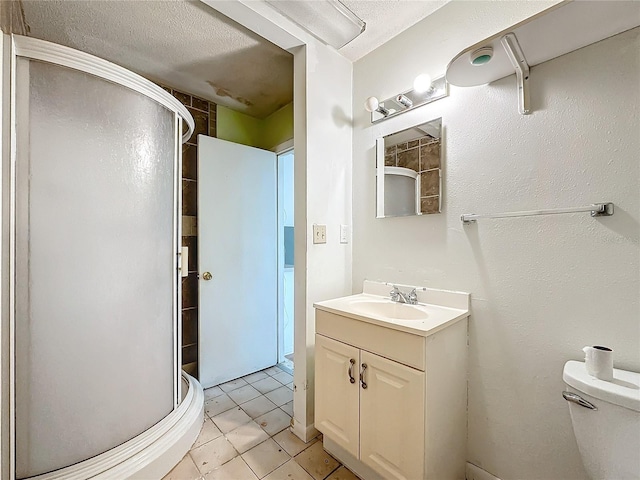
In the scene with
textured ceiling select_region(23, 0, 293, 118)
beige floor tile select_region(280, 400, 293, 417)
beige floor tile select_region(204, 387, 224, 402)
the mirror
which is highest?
textured ceiling select_region(23, 0, 293, 118)

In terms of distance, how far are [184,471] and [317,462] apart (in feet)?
2.21

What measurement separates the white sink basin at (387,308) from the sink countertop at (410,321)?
17mm

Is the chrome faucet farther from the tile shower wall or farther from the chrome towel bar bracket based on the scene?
the tile shower wall

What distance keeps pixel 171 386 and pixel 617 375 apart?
78.7 inches

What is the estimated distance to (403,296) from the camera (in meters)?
1.53

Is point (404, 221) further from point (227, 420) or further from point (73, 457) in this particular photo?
point (73, 457)

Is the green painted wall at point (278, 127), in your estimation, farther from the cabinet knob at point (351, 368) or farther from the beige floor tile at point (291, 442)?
the beige floor tile at point (291, 442)

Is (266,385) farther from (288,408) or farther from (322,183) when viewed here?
(322,183)

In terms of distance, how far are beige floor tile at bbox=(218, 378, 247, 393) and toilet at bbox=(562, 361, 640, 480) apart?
2.10 metres

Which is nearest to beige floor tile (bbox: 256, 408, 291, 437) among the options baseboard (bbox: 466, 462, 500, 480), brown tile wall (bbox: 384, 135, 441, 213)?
baseboard (bbox: 466, 462, 500, 480)

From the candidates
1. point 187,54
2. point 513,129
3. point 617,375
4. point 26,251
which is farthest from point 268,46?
point 617,375

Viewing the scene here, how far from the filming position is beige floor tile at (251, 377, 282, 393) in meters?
2.19

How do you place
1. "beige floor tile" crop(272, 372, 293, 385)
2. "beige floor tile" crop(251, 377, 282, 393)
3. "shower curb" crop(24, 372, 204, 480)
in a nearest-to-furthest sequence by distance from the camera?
"shower curb" crop(24, 372, 204, 480) → "beige floor tile" crop(251, 377, 282, 393) → "beige floor tile" crop(272, 372, 293, 385)

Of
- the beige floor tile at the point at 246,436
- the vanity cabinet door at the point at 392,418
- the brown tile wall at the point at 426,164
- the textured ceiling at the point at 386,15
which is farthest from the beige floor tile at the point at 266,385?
the textured ceiling at the point at 386,15
